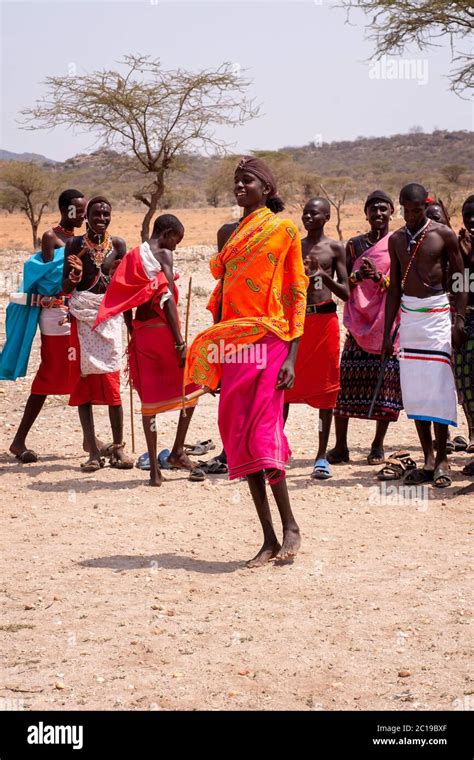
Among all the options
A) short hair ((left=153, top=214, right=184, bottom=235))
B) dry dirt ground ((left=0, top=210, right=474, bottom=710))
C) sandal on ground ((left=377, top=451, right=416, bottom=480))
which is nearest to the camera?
dry dirt ground ((left=0, top=210, right=474, bottom=710))

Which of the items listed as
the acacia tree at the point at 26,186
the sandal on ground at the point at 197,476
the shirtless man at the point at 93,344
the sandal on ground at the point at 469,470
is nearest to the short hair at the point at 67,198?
the shirtless man at the point at 93,344

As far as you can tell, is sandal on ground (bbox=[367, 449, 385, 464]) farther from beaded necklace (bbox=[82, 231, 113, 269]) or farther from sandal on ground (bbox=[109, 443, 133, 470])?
beaded necklace (bbox=[82, 231, 113, 269])

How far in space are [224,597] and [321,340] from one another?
117 inches

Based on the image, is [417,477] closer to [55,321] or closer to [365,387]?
[365,387]

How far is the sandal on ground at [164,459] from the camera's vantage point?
314 inches

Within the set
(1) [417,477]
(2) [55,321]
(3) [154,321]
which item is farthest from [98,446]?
(1) [417,477]

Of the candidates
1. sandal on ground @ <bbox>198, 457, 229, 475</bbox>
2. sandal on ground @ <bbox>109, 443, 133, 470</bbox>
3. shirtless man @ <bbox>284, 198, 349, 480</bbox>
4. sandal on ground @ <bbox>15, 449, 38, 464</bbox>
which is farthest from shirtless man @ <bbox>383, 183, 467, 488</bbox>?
sandal on ground @ <bbox>15, 449, 38, 464</bbox>

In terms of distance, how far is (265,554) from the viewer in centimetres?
569

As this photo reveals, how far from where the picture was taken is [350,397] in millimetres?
8164

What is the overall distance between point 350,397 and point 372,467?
0.56 m

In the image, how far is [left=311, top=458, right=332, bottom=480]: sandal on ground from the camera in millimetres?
7582

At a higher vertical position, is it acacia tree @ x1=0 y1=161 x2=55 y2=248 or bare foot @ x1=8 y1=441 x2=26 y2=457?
acacia tree @ x1=0 y1=161 x2=55 y2=248

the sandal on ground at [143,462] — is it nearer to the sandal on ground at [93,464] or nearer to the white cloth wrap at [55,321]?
the sandal on ground at [93,464]

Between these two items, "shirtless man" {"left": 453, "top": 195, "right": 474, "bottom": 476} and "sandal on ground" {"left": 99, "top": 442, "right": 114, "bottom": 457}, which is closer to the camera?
"shirtless man" {"left": 453, "top": 195, "right": 474, "bottom": 476}
